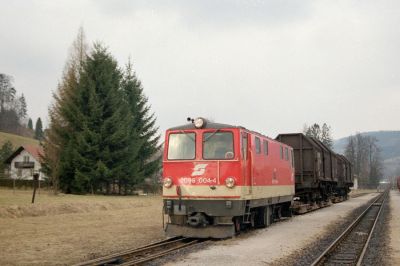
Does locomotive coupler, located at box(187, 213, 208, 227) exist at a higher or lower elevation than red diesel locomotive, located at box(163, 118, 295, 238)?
lower

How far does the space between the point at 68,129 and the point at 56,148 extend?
6.94 feet

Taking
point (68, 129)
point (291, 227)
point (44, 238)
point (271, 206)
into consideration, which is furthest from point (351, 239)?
point (68, 129)

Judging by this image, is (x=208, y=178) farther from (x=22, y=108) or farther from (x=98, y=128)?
(x=22, y=108)

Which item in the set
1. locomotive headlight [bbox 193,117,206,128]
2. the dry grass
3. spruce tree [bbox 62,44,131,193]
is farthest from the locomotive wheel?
spruce tree [bbox 62,44,131,193]

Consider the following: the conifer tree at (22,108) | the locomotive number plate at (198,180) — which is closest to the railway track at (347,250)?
the locomotive number plate at (198,180)

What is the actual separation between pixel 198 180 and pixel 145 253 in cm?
330

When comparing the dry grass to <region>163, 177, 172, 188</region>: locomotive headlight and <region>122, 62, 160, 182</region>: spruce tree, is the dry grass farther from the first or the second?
<region>122, 62, 160, 182</region>: spruce tree

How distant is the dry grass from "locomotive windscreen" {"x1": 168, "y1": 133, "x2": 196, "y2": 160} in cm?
285

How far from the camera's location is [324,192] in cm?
3042

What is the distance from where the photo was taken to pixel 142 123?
4328 centimetres

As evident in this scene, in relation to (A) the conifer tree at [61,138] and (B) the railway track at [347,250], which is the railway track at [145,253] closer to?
(B) the railway track at [347,250]

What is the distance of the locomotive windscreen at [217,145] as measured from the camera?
14.3m

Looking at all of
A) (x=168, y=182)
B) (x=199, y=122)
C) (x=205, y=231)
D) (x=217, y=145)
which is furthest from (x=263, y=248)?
(x=199, y=122)

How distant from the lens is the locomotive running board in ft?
45.2
